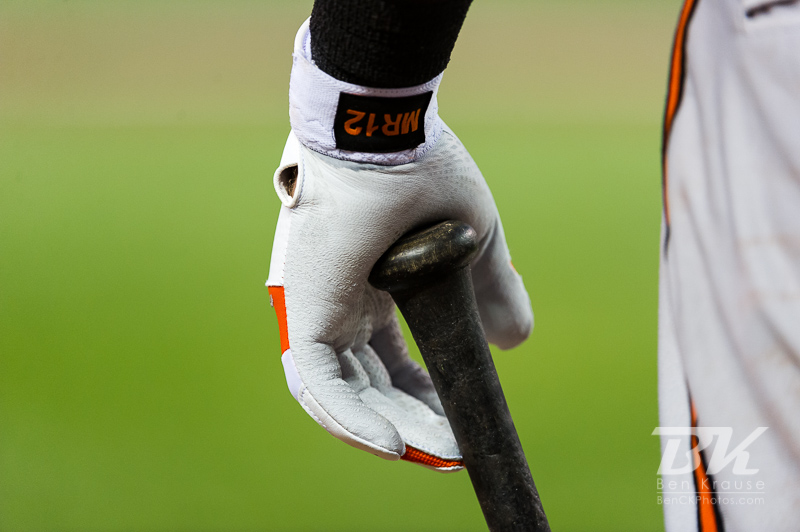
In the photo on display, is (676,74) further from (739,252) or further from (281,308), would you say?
(281,308)

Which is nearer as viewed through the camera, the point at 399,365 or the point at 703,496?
the point at 703,496

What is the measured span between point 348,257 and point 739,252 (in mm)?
183

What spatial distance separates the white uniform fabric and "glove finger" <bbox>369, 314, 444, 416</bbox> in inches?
5.8

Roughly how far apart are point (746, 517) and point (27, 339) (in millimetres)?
996

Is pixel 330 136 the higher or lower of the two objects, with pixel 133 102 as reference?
higher

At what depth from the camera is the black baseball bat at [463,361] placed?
343mm

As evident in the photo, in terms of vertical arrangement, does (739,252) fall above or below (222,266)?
above

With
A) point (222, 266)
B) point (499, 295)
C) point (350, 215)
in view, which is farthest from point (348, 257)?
point (222, 266)

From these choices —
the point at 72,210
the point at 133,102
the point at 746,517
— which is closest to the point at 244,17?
the point at 133,102

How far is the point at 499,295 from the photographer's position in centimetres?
44

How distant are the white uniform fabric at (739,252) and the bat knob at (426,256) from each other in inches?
4.4

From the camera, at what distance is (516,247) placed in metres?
1.22

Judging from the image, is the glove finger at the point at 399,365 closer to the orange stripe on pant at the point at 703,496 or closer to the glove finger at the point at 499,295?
the glove finger at the point at 499,295

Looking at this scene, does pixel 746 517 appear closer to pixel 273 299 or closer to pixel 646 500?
pixel 273 299
